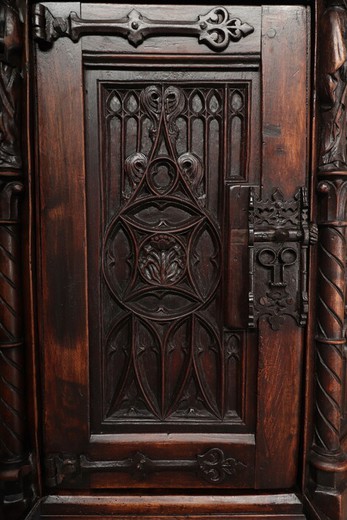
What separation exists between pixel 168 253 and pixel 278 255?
284 mm

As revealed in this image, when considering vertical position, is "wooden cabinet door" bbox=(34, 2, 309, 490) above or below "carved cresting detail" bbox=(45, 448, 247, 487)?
above

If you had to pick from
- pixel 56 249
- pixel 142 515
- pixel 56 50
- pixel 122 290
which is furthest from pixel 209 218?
pixel 142 515

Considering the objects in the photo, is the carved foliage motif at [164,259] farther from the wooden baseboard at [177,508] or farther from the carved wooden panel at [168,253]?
the wooden baseboard at [177,508]

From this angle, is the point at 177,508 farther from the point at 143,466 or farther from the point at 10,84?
the point at 10,84

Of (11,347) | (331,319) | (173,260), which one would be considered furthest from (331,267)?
(11,347)

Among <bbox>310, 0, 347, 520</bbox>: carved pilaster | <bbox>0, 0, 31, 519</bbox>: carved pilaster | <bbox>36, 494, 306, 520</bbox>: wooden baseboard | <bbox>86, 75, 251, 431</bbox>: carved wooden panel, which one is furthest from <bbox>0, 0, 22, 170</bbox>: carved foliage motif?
<bbox>36, 494, 306, 520</bbox>: wooden baseboard

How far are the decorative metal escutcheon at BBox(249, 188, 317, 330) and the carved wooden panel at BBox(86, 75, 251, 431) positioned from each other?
87mm

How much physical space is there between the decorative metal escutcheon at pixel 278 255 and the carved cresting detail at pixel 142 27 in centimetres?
39

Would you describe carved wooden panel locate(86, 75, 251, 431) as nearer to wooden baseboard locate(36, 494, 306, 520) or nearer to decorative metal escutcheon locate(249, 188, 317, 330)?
decorative metal escutcheon locate(249, 188, 317, 330)

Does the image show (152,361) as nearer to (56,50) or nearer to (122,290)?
(122,290)

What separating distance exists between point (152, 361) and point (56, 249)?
0.39m

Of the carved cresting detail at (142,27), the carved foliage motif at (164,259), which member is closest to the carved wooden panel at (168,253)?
the carved foliage motif at (164,259)

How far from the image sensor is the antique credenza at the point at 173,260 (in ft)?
3.36

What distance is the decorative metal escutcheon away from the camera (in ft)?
3.43
